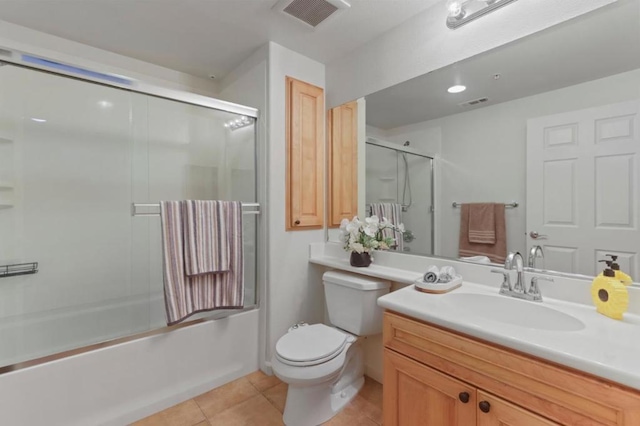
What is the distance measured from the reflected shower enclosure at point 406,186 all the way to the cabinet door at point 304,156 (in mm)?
411

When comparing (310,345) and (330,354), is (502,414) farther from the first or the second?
(310,345)

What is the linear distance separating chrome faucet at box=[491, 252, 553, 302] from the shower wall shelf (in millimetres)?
2825

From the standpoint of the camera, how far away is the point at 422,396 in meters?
1.10

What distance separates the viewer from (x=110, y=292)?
7.23 ft

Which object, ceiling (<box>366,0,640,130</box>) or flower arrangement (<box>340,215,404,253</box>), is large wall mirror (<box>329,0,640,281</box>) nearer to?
ceiling (<box>366,0,640,130</box>)

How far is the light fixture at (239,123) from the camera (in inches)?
86.6

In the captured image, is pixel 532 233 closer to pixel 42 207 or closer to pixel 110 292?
pixel 110 292

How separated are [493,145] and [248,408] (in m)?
2.03

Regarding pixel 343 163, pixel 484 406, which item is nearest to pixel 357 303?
pixel 484 406

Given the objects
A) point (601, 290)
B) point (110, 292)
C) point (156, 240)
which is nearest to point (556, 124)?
point (601, 290)

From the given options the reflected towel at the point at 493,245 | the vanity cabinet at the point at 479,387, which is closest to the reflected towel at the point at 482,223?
the reflected towel at the point at 493,245

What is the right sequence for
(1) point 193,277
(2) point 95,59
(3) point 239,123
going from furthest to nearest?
1. (3) point 239,123
2. (2) point 95,59
3. (1) point 193,277

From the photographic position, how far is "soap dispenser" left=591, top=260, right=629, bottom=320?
3.30 ft

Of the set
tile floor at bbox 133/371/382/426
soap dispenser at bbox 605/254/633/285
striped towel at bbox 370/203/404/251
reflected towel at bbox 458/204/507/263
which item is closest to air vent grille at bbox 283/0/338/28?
striped towel at bbox 370/203/404/251
